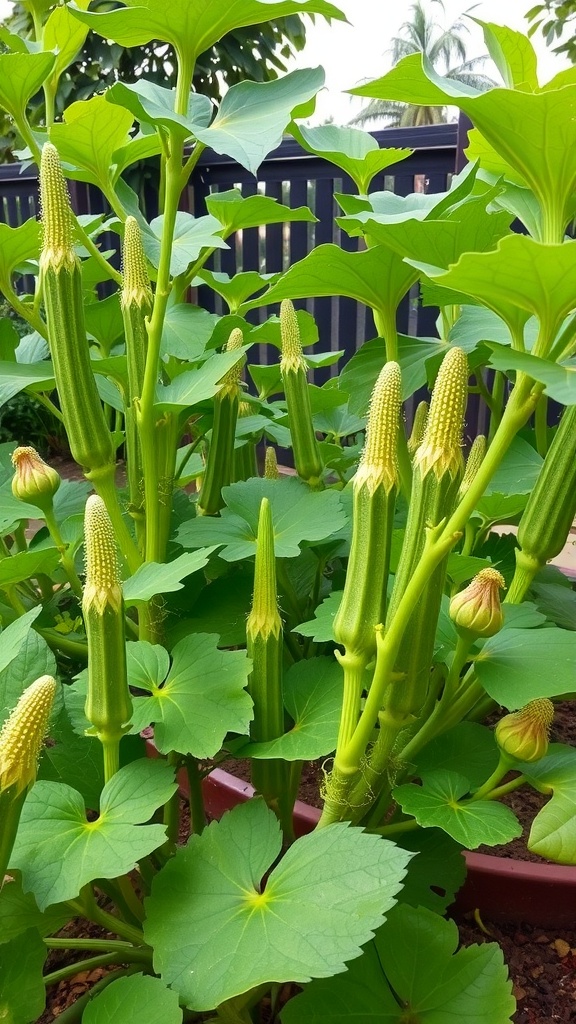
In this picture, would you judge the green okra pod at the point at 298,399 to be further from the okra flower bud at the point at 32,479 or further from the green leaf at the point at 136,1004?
the green leaf at the point at 136,1004

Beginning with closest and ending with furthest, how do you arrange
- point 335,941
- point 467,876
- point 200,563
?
point 335,941 < point 200,563 < point 467,876

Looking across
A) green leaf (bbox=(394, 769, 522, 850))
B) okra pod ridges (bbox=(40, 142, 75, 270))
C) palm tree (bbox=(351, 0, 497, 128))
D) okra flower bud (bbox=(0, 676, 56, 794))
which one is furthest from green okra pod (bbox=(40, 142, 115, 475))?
palm tree (bbox=(351, 0, 497, 128))

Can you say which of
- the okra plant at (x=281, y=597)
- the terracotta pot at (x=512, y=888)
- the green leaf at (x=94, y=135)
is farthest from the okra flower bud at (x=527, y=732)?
the green leaf at (x=94, y=135)

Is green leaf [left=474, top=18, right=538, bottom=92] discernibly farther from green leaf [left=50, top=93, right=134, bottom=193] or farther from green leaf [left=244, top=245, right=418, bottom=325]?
green leaf [left=50, top=93, right=134, bottom=193]

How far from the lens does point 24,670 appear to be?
0.50m

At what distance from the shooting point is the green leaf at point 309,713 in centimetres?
46

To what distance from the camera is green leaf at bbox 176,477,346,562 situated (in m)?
0.56

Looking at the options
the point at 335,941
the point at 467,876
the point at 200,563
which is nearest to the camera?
the point at 335,941

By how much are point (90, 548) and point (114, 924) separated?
27 cm

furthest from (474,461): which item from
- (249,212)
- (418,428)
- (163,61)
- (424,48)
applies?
(424,48)

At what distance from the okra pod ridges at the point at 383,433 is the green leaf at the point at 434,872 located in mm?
340

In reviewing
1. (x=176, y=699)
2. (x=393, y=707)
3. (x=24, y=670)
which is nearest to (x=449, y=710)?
(x=393, y=707)

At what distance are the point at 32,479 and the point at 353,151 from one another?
1.45 ft

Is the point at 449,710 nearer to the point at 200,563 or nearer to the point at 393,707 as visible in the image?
the point at 393,707
